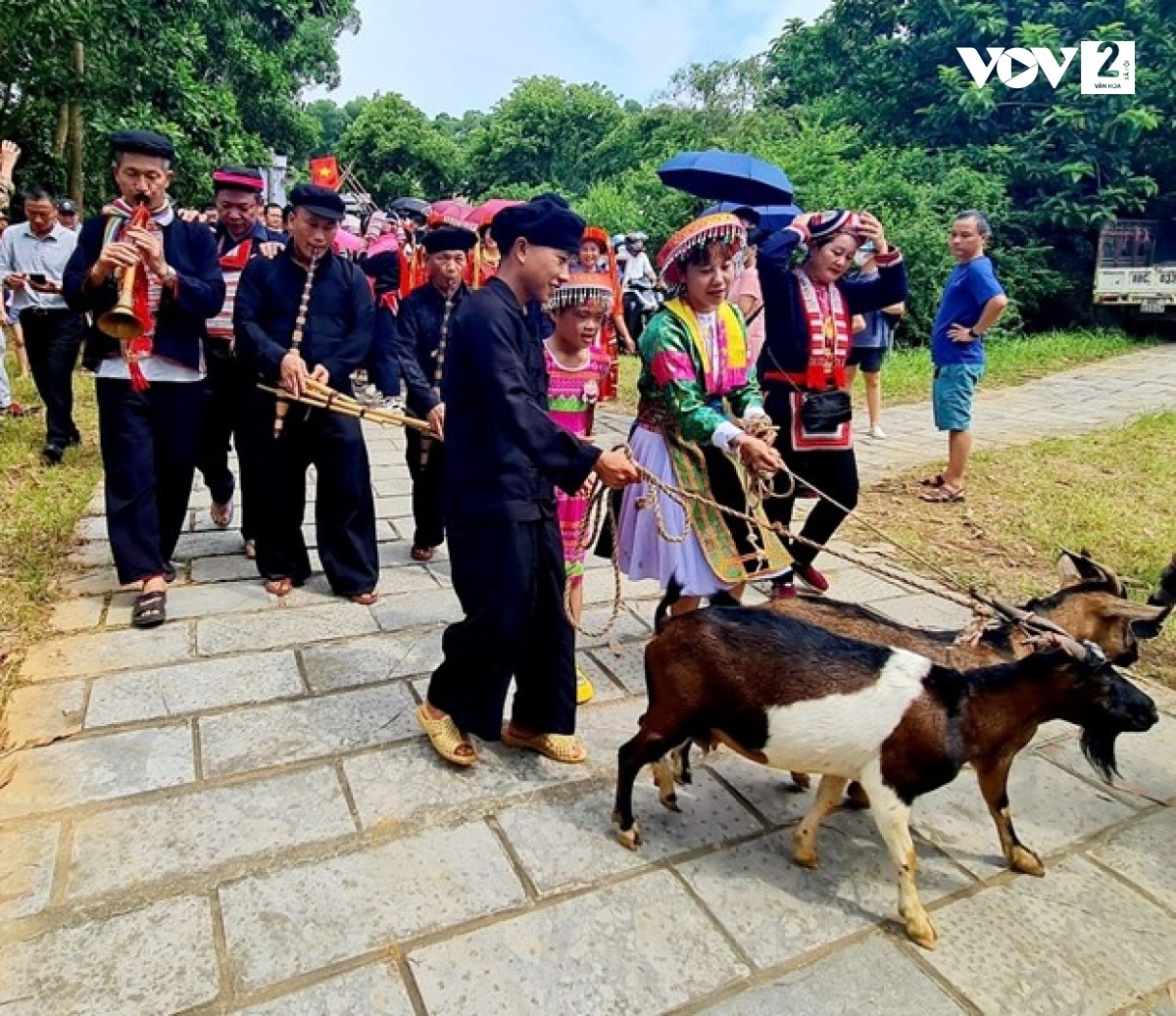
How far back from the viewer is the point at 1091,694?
91.4 inches

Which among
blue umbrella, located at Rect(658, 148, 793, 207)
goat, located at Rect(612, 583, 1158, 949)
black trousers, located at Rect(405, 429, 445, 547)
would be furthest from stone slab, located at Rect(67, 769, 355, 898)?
blue umbrella, located at Rect(658, 148, 793, 207)

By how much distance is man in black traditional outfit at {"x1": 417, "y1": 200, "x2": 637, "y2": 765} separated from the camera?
2.64m

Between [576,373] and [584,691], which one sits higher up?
[576,373]

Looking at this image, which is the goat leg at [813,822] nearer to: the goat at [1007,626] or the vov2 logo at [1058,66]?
the goat at [1007,626]

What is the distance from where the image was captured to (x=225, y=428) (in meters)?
5.19

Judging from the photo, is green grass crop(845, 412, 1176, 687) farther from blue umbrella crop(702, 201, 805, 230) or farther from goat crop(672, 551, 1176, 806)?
blue umbrella crop(702, 201, 805, 230)

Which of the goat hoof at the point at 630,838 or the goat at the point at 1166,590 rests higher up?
the goat at the point at 1166,590

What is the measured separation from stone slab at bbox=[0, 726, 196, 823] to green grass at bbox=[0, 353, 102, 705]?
21.4 inches

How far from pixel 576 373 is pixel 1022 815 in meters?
2.22

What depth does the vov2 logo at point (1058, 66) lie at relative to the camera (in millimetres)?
14711

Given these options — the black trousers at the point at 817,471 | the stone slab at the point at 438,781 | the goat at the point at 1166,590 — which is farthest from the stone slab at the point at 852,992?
the black trousers at the point at 817,471

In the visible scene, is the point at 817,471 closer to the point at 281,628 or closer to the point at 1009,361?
the point at 281,628

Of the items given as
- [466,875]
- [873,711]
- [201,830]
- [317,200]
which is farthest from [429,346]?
[873,711]

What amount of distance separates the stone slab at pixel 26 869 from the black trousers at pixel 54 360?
5122mm
